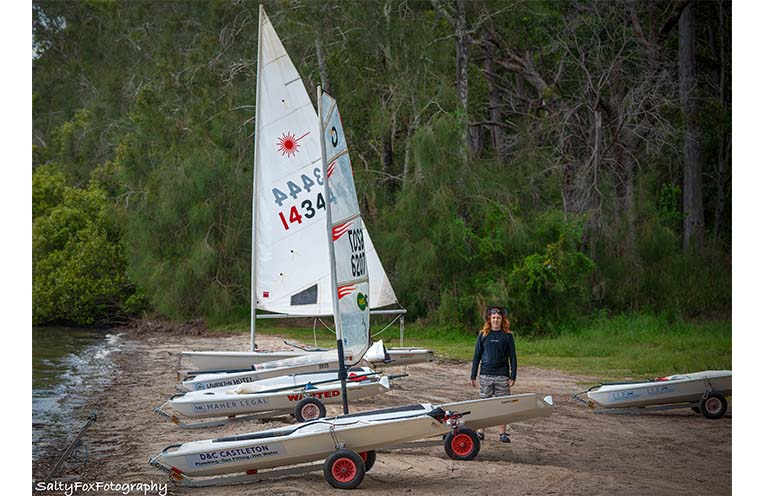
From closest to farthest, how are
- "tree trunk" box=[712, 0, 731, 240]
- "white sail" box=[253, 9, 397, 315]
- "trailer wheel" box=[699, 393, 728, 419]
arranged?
"tree trunk" box=[712, 0, 731, 240] < "trailer wheel" box=[699, 393, 728, 419] < "white sail" box=[253, 9, 397, 315]

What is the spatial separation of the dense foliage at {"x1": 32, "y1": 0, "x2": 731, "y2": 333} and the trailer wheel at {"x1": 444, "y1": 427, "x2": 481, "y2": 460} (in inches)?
87.2

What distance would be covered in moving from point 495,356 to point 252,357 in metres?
3.76

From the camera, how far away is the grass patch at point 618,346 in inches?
278

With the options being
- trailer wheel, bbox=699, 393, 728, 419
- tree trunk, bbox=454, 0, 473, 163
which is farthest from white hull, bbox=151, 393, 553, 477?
tree trunk, bbox=454, 0, 473, 163

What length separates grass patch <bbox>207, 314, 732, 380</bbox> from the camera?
707cm

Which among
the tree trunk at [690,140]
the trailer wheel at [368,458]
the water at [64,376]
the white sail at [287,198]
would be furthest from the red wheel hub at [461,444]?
the white sail at [287,198]

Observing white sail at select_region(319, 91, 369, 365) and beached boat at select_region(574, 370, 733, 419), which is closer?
white sail at select_region(319, 91, 369, 365)

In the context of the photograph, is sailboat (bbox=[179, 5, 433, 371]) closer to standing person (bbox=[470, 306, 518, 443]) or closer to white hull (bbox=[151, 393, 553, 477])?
standing person (bbox=[470, 306, 518, 443])

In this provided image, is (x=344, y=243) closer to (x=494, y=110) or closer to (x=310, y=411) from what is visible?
(x=310, y=411)

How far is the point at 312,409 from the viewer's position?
7.41 metres

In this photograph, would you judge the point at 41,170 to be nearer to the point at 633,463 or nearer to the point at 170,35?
the point at 170,35

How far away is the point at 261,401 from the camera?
7.46m

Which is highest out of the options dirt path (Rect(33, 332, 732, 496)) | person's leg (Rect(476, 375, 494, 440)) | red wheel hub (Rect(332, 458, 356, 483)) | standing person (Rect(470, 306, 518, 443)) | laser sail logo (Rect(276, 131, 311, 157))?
laser sail logo (Rect(276, 131, 311, 157))

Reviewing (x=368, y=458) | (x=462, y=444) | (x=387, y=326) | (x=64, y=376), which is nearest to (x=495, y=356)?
(x=462, y=444)
